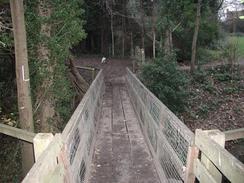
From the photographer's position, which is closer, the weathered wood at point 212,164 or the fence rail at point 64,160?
the fence rail at point 64,160

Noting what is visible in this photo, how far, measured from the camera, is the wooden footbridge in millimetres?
2842

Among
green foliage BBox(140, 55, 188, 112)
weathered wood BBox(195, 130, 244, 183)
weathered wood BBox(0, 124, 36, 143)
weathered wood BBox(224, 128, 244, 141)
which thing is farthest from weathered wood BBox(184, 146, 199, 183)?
green foliage BBox(140, 55, 188, 112)

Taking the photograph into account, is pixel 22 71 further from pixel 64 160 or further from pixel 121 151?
pixel 64 160

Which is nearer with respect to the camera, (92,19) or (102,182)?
(102,182)

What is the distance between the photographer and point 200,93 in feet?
55.4

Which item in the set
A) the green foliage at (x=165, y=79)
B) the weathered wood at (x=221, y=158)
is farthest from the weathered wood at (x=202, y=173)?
the green foliage at (x=165, y=79)

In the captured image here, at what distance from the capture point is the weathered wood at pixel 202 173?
3.04 meters

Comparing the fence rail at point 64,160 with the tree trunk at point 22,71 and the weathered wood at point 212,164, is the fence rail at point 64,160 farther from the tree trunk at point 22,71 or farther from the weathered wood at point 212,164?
the weathered wood at point 212,164

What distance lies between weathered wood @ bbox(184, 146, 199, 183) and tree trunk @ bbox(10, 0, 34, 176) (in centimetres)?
300

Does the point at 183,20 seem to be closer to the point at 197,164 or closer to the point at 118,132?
the point at 118,132

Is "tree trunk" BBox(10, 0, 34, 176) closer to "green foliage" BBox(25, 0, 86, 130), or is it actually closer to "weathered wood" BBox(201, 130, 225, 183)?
"green foliage" BBox(25, 0, 86, 130)

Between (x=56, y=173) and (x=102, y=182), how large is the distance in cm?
205

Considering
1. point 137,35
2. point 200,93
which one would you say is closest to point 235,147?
point 200,93

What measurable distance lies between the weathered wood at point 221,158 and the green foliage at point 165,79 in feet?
30.9
